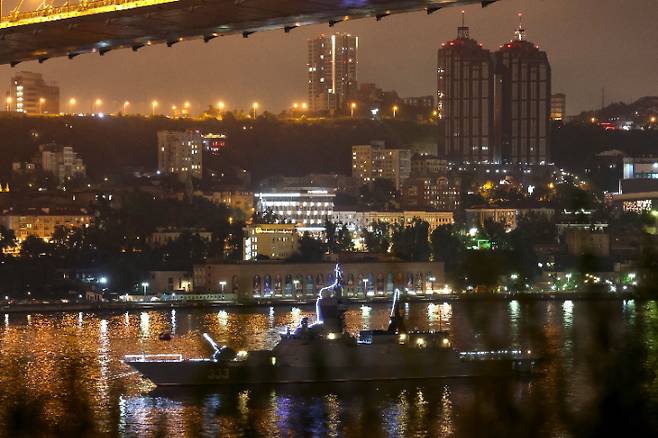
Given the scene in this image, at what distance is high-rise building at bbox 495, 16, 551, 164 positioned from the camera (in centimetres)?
3145

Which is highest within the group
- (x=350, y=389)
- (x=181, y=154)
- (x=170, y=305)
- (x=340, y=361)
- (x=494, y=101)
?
(x=494, y=101)

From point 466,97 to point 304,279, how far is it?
13.0 metres

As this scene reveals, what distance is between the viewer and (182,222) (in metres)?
23.5

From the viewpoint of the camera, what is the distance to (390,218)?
25297 mm

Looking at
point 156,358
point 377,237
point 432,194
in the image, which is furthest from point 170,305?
point 432,194

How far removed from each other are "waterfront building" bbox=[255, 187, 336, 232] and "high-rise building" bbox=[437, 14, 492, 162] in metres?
5.01

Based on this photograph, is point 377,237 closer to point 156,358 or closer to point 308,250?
point 308,250

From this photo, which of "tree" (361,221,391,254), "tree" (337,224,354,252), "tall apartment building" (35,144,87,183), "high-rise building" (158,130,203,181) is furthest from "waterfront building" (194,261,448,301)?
"tall apartment building" (35,144,87,183)

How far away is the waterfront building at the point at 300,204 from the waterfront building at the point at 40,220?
4072 mm

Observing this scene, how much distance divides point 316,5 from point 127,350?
7722 mm

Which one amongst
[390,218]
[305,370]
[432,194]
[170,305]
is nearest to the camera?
[305,370]

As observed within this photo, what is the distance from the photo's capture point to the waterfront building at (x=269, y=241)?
70.8 feet

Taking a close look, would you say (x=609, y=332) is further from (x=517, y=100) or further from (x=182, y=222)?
(x=517, y=100)

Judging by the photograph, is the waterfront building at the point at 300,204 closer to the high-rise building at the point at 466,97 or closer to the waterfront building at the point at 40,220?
the waterfront building at the point at 40,220
